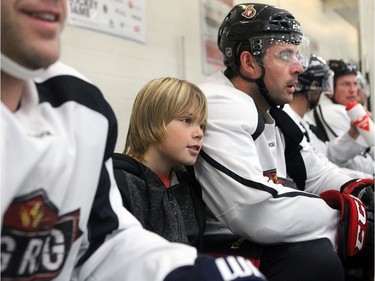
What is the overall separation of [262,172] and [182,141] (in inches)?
10.2

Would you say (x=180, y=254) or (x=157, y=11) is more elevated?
(x=157, y=11)

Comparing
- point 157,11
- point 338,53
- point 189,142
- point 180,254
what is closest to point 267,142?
point 189,142

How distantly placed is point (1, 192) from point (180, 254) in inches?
12.4

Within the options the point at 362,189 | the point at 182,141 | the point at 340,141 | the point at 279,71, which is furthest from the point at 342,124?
the point at 182,141

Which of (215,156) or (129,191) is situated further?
(215,156)

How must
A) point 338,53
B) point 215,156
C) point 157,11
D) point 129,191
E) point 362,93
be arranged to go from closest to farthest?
point 129,191, point 215,156, point 157,11, point 362,93, point 338,53

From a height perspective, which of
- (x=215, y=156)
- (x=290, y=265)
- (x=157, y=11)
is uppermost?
(x=157, y=11)

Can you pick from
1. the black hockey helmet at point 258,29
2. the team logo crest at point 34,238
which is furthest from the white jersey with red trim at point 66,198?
the black hockey helmet at point 258,29

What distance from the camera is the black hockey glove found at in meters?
0.76

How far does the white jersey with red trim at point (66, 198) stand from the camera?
71 cm

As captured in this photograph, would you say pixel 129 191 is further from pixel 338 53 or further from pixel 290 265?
pixel 338 53

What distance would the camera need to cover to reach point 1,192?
67 centimetres

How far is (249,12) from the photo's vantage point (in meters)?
1.66

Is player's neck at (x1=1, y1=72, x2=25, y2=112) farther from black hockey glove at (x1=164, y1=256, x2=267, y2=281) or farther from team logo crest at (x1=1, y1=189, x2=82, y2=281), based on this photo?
black hockey glove at (x1=164, y1=256, x2=267, y2=281)
